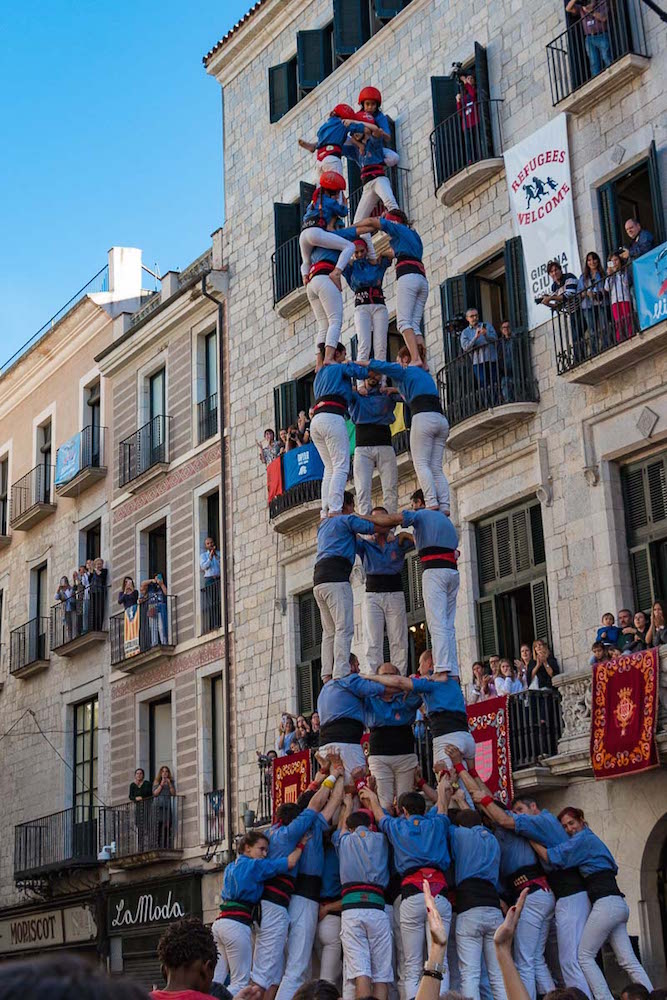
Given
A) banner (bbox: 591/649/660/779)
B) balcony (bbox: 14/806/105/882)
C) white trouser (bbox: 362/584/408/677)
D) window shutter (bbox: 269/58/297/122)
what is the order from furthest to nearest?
balcony (bbox: 14/806/105/882), window shutter (bbox: 269/58/297/122), banner (bbox: 591/649/660/779), white trouser (bbox: 362/584/408/677)

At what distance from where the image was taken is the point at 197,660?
2709 cm

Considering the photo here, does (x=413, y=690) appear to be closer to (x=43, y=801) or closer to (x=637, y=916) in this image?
(x=637, y=916)

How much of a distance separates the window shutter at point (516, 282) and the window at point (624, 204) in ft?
5.07

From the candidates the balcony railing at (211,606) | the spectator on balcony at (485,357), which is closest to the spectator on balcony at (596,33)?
the spectator on balcony at (485,357)

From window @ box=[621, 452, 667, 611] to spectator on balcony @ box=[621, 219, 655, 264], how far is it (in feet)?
8.71

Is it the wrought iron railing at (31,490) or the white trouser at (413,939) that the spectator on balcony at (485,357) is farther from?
the wrought iron railing at (31,490)

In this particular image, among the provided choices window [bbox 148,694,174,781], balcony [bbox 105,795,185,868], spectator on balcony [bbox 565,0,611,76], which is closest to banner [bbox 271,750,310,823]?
balcony [bbox 105,795,185,868]

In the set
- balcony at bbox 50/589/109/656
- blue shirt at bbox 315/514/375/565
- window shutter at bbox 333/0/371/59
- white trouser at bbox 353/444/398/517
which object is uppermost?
window shutter at bbox 333/0/371/59

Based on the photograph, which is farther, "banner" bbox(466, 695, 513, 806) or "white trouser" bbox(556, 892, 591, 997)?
"banner" bbox(466, 695, 513, 806)

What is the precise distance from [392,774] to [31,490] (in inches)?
996

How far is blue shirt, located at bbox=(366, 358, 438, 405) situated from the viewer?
43.8 feet

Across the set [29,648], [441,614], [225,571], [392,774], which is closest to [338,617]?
[441,614]

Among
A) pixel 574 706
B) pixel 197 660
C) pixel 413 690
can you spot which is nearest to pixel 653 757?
pixel 574 706

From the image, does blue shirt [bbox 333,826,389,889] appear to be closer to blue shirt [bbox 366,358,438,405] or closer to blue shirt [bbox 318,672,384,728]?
blue shirt [bbox 318,672,384,728]
